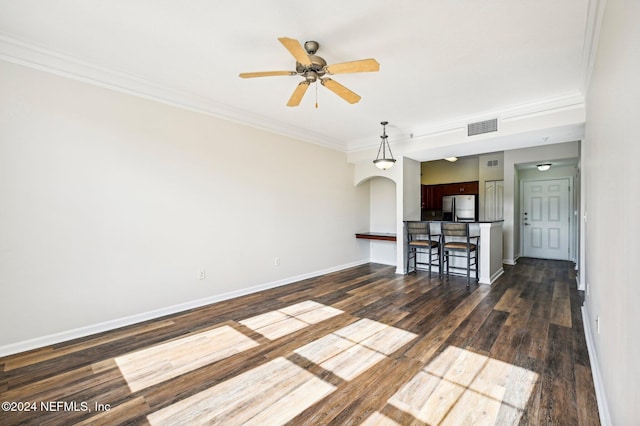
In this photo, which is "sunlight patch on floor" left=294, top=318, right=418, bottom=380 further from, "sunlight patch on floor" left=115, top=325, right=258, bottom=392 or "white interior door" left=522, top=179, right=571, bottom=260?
"white interior door" left=522, top=179, right=571, bottom=260

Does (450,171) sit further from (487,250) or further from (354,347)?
(354,347)

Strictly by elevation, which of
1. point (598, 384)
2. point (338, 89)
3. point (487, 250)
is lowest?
point (598, 384)

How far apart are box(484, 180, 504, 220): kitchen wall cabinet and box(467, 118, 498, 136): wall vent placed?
12.2ft

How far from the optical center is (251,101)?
149 inches

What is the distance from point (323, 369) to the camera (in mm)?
2236

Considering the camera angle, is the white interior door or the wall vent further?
the white interior door

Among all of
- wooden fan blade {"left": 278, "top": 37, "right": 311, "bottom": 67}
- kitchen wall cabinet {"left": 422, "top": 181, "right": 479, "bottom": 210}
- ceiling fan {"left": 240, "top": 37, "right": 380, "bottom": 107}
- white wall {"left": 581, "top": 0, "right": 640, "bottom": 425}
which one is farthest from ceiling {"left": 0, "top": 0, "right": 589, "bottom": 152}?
kitchen wall cabinet {"left": 422, "top": 181, "right": 479, "bottom": 210}

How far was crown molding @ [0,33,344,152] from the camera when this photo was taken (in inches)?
99.3

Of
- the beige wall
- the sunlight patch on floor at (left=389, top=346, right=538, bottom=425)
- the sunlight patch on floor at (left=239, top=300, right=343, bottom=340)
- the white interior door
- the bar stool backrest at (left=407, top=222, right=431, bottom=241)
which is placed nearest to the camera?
the sunlight patch on floor at (left=389, top=346, right=538, bottom=425)

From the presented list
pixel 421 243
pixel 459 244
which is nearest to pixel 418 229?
pixel 421 243

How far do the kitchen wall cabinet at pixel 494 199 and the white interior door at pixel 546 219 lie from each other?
0.63m

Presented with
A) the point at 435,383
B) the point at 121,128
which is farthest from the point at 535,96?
the point at 121,128

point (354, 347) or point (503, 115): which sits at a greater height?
point (503, 115)

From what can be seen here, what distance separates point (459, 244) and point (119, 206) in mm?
5140
